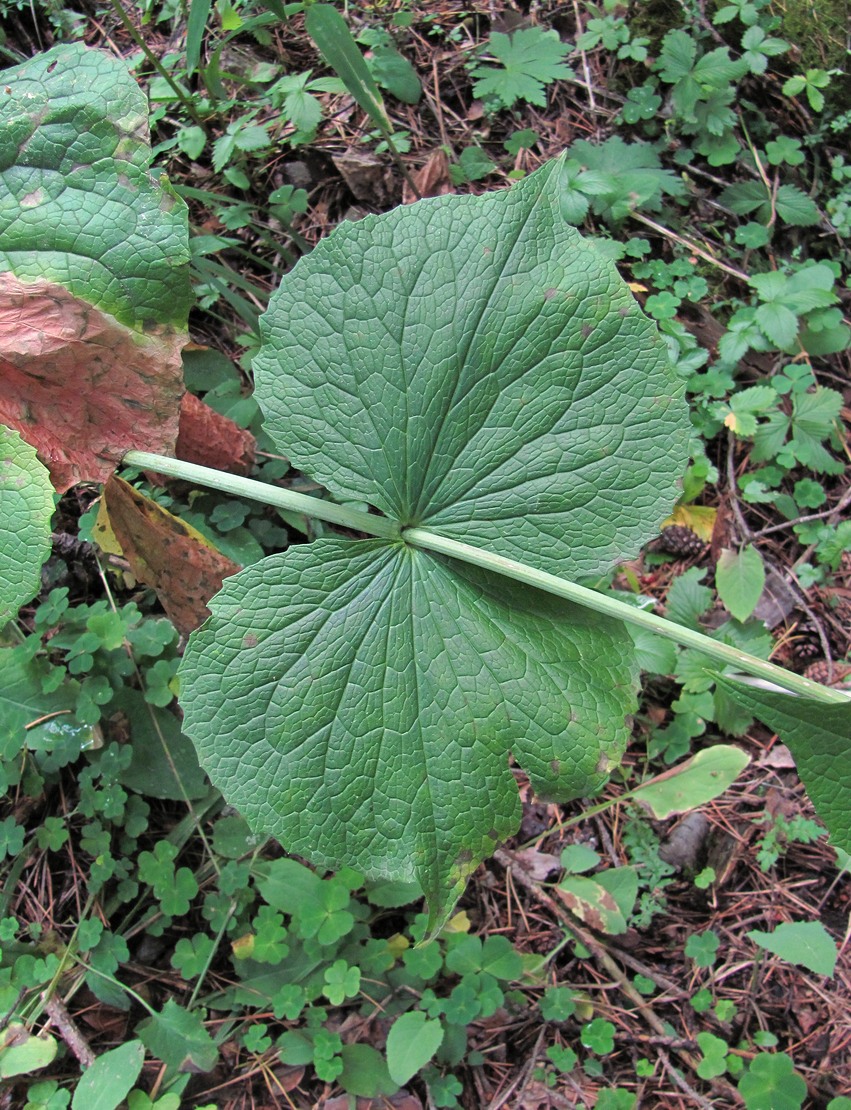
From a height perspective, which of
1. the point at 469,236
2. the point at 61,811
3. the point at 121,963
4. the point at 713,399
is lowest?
the point at 121,963

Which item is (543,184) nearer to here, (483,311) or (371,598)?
(483,311)

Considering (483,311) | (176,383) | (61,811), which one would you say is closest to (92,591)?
(61,811)

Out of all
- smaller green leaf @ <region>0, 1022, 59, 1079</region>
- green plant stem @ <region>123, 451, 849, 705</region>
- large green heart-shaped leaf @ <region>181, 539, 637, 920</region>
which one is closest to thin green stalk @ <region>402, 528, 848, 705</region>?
green plant stem @ <region>123, 451, 849, 705</region>

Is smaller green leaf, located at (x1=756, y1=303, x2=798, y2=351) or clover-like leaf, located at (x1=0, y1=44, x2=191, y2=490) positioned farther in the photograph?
smaller green leaf, located at (x1=756, y1=303, x2=798, y2=351)

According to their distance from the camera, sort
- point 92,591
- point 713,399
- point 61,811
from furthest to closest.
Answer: point 713,399 < point 92,591 < point 61,811

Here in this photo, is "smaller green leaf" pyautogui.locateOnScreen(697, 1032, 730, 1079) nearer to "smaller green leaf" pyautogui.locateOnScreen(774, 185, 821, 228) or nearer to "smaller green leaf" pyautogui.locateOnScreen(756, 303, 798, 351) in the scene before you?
"smaller green leaf" pyautogui.locateOnScreen(756, 303, 798, 351)

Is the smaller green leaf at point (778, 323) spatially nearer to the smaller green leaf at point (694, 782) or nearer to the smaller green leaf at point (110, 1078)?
the smaller green leaf at point (694, 782)
